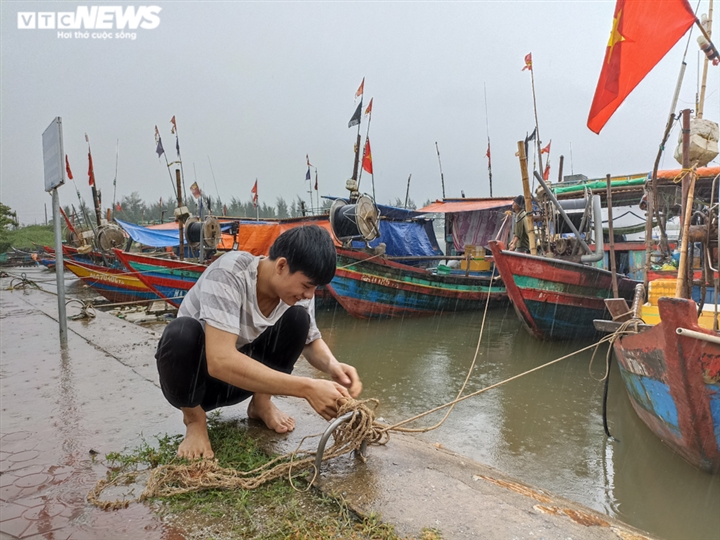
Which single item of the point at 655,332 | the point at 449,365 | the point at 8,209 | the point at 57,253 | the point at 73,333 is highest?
the point at 8,209

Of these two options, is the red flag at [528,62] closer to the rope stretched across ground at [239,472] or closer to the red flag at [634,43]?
the red flag at [634,43]

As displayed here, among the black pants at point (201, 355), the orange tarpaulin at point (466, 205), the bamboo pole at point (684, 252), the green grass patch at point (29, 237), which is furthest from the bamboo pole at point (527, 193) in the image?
the green grass patch at point (29, 237)

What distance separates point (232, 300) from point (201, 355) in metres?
0.32

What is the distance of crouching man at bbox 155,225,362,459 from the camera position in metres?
1.58

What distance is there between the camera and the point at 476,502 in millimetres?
1595

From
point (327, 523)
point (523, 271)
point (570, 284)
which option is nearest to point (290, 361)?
point (327, 523)

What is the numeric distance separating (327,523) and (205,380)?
775 mm

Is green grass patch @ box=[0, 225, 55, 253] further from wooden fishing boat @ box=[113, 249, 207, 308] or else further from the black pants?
the black pants

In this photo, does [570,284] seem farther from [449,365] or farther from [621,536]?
[621,536]

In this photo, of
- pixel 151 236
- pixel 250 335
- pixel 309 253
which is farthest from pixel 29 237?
pixel 309 253

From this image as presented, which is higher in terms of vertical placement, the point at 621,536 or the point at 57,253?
the point at 57,253

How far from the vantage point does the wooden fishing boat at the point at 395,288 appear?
10.1 meters

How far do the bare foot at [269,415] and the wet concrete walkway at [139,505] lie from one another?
0.05 m

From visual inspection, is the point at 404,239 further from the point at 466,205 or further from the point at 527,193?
the point at 527,193
